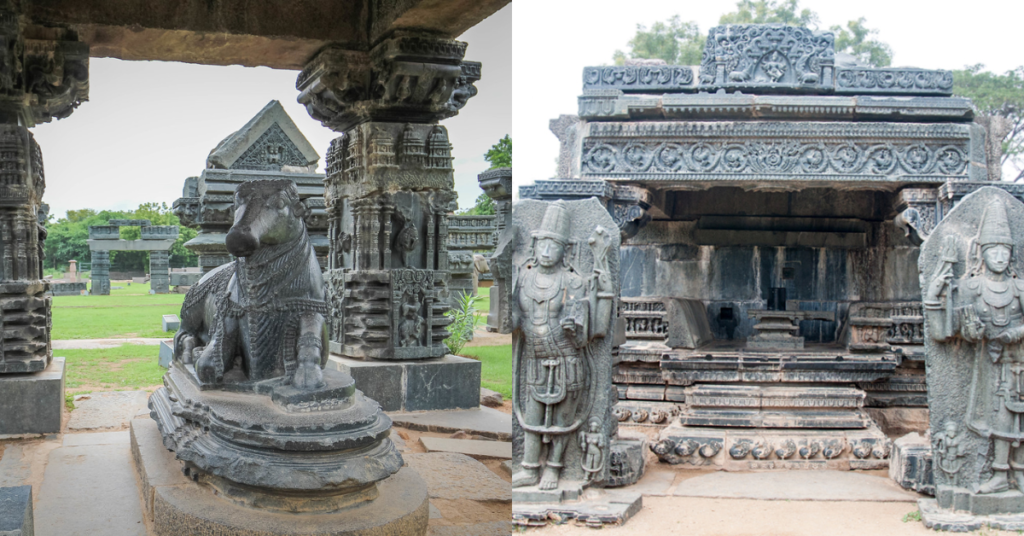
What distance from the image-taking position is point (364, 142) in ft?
20.8

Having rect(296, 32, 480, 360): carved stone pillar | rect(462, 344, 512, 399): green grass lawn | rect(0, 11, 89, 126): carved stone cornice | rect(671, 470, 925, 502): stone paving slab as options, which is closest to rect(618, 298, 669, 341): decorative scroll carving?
rect(462, 344, 512, 399): green grass lawn

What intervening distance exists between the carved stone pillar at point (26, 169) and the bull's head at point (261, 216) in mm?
2236

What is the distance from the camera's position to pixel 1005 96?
20.0 metres

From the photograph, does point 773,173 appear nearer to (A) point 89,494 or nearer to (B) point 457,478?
(B) point 457,478

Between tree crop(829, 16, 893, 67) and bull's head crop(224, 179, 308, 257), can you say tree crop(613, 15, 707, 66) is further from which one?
bull's head crop(224, 179, 308, 257)

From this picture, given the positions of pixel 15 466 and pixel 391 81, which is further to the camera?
pixel 391 81

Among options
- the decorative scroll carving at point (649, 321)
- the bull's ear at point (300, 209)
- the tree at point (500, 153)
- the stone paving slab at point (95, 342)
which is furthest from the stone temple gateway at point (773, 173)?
the tree at point (500, 153)

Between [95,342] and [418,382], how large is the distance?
736cm

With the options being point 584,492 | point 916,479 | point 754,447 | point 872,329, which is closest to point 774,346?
point 872,329

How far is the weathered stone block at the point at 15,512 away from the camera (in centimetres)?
255

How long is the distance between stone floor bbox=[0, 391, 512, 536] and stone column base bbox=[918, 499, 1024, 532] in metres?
2.77

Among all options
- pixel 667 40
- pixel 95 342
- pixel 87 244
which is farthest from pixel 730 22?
pixel 87 244

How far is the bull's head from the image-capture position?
3926 millimetres

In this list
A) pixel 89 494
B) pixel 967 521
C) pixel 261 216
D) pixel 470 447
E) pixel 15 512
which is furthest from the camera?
pixel 470 447
